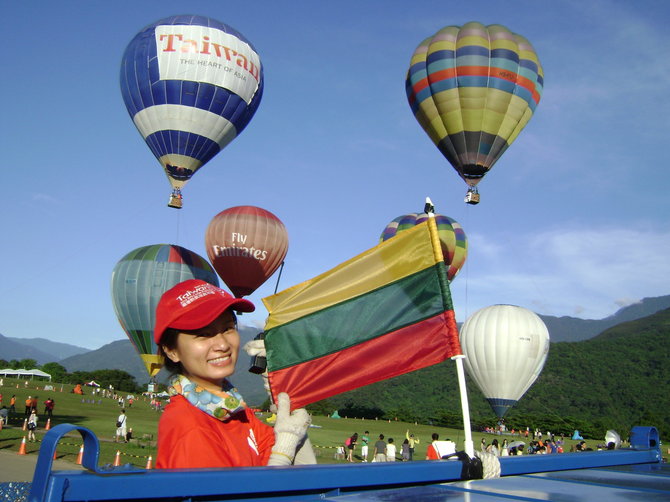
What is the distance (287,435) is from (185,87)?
24.7 m

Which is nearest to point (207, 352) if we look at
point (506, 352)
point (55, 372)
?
point (506, 352)

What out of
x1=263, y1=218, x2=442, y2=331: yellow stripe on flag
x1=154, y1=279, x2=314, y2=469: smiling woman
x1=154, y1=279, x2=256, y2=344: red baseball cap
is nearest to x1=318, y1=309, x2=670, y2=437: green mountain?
x1=263, y1=218, x2=442, y2=331: yellow stripe on flag

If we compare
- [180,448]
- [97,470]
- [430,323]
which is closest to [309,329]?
[430,323]

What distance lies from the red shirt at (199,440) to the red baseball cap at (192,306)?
13.0 inches

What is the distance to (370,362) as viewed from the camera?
4648mm

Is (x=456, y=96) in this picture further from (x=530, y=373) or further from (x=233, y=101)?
(x=530, y=373)

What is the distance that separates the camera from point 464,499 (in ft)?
8.14

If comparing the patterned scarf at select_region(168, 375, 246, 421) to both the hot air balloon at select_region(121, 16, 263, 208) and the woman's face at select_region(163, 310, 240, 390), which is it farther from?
the hot air balloon at select_region(121, 16, 263, 208)

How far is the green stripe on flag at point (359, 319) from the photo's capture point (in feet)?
14.5

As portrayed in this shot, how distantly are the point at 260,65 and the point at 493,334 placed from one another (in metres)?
17.0

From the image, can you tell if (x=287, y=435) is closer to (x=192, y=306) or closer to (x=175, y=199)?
(x=192, y=306)

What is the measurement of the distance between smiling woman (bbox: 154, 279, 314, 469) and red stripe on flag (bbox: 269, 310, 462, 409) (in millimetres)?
979

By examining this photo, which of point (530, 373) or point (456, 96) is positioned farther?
point (530, 373)

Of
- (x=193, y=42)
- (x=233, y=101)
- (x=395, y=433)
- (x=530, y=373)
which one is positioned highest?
(x=193, y=42)
